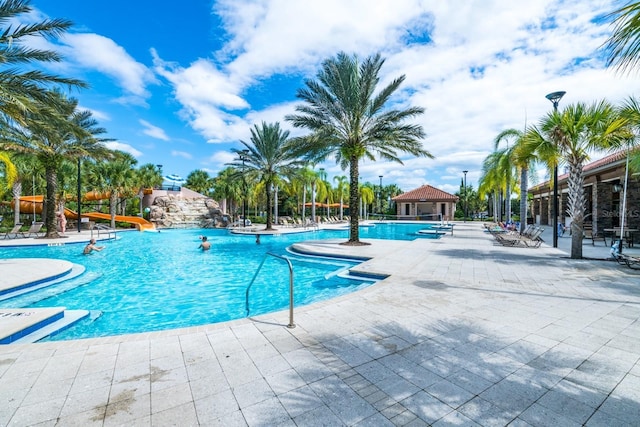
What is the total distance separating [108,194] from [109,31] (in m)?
22.3

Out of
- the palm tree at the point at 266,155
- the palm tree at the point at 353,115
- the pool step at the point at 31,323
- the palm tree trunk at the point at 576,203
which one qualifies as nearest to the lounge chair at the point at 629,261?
the palm tree trunk at the point at 576,203

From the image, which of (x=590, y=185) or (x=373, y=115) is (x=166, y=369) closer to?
(x=373, y=115)

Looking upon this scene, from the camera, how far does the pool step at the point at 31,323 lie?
4312 millimetres

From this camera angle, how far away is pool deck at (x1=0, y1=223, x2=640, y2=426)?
2.49 metres

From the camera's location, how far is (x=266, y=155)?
23.8 m

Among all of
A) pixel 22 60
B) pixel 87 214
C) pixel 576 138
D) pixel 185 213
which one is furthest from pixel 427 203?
pixel 22 60

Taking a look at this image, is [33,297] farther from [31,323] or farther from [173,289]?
[31,323]

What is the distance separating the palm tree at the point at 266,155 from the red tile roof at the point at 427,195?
2776 centimetres

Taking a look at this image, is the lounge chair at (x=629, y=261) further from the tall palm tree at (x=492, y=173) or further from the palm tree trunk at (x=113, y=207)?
the palm tree trunk at (x=113, y=207)

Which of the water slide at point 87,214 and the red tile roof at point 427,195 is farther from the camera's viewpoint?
the red tile roof at point 427,195

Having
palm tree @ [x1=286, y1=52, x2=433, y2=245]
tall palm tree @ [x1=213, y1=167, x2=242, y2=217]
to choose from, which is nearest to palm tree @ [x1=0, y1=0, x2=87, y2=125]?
palm tree @ [x1=286, y1=52, x2=433, y2=245]

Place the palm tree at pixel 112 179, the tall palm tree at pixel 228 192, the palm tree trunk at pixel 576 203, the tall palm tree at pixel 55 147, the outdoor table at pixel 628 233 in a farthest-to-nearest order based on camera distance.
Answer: the tall palm tree at pixel 228 192 → the palm tree at pixel 112 179 → the tall palm tree at pixel 55 147 → the outdoor table at pixel 628 233 → the palm tree trunk at pixel 576 203

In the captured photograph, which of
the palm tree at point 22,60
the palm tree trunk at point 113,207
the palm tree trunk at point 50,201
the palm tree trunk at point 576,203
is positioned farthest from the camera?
the palm tree trunk at point 113,207

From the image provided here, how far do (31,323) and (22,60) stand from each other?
30.9 ft
